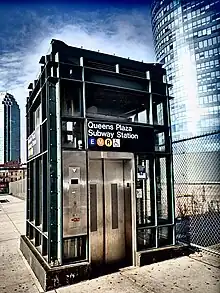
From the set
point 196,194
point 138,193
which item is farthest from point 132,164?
point 196,194

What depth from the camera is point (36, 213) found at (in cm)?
428

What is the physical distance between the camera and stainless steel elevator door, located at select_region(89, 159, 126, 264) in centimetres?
367

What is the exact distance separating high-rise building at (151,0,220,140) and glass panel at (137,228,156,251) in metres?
1.71

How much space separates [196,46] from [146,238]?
105 inches

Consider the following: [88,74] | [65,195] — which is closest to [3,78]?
[88,74]

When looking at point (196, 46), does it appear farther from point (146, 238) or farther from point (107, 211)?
point (146, 238)

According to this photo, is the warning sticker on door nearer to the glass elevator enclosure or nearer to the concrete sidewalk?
the glass elevator enclosure

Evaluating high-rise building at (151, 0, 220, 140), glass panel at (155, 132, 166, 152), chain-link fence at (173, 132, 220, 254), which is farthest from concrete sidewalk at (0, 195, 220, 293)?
high-rise building at (151, 0, 220, 140)

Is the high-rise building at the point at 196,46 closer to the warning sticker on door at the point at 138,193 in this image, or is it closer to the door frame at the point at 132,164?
the door frame at the point at 132,164

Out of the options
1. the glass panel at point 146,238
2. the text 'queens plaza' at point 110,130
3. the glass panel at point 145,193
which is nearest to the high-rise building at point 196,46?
the text 'queens plaza' at point 110,130

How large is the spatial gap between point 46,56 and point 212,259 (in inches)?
142

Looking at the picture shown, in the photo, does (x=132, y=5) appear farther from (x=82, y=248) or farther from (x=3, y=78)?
(x=82, y=248)

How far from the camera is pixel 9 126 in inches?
157

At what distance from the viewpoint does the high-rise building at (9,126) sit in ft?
11.8
